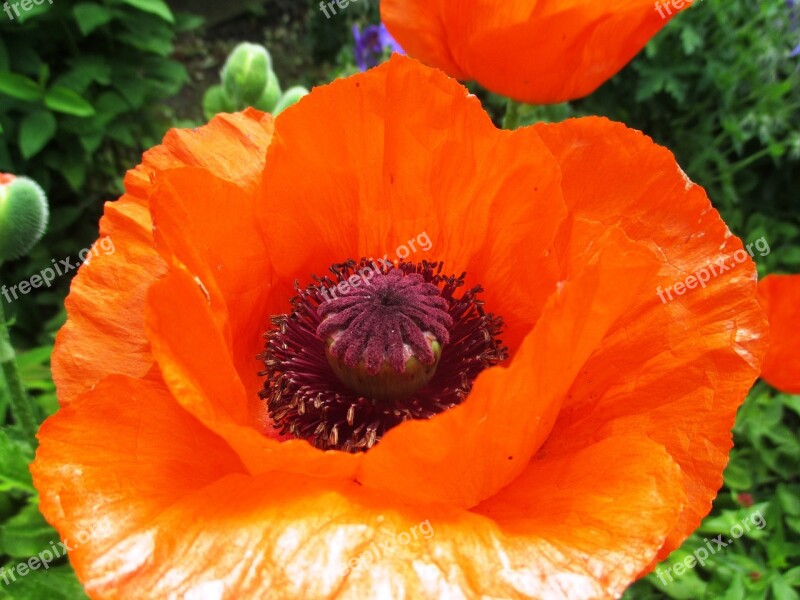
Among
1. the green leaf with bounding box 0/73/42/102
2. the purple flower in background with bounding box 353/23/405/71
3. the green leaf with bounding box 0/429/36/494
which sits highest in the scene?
the green leaf with bounding box 0/73/42/102

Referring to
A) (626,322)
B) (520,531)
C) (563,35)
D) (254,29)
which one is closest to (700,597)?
(626,322)

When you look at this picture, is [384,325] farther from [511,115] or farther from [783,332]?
[783,332]

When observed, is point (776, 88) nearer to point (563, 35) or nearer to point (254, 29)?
point (563, 35)

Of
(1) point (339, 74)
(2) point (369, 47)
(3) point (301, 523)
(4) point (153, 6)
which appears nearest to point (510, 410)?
(3) point (301, 523)

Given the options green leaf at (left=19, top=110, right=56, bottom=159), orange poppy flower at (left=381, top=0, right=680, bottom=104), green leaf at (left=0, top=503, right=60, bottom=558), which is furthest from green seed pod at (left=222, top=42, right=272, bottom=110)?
green leaf at (left=19, top=110, right=56, bottom=159)

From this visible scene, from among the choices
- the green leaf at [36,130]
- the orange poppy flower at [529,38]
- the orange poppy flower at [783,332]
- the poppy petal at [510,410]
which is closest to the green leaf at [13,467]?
the poppy petal at [510,410]

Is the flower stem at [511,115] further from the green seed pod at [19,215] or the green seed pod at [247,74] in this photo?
the green seed pod at [19,215]

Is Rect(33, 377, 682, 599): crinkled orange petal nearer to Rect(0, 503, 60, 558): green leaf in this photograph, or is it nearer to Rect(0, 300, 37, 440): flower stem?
Rect(0, 300, 37, 440): flower stem
